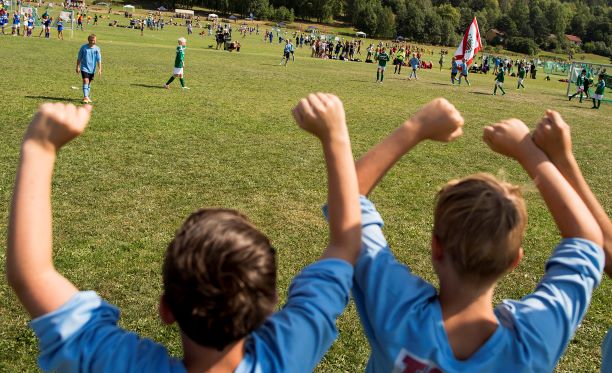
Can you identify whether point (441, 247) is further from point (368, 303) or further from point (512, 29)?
point (512, 29)

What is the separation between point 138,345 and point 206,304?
0.27 meters

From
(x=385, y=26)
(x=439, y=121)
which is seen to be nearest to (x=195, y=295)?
(x=439, y=121)

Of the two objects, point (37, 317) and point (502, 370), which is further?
point (502, 370)

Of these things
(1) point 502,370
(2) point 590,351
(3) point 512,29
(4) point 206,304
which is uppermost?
(3) point 512,29

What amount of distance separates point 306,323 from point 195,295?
36 cm

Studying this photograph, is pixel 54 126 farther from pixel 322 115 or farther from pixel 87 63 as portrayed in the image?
pixel 87 63

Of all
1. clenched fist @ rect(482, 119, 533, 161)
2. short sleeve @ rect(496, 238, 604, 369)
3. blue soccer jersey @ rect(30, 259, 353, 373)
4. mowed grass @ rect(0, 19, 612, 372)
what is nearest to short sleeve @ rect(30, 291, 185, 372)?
blue soccer jersey @ rect(30, 259, 353, 373)

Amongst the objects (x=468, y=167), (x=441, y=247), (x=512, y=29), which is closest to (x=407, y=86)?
(x=468, y=167)

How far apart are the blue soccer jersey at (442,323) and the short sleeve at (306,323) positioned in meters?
0.15

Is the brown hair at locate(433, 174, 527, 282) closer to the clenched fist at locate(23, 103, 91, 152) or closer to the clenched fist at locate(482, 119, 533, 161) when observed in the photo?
the clenched fist at locate(482, 119, 533, 161)

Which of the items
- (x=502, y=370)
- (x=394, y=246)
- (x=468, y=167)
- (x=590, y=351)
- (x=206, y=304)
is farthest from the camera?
(x=468, y=167)

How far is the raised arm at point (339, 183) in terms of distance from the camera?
1.71 metres

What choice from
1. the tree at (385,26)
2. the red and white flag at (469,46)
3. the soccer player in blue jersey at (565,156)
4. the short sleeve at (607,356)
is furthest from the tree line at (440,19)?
the soccer player in blue jersey at (565,156)

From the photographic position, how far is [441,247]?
176 centimetres
